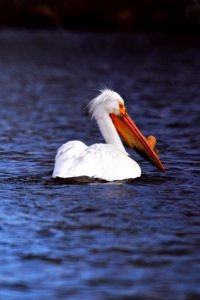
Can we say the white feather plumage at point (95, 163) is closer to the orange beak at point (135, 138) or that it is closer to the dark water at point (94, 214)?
the dark water at point (94, 214)

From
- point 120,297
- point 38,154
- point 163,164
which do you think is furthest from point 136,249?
point 38,154

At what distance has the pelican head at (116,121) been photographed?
30.5ft

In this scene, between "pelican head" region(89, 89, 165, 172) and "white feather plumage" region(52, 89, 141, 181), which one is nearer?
"white feather plumage" region(52, 89, 141, 181)

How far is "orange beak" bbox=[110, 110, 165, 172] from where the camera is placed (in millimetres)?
9336

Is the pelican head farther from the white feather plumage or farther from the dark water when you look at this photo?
the white feather plumage

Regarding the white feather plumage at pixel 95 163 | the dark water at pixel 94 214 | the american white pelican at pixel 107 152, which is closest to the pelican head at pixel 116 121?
the american white pelican at pixel 107 152

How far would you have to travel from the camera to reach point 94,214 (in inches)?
291

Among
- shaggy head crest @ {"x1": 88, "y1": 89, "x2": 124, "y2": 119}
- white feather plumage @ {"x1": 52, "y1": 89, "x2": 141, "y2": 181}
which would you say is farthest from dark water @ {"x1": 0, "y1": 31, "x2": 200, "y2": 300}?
shaggy head crest @ {"x1": 88, "y1": 89, "x2": 124, "y2": 119}

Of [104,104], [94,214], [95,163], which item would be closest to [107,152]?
[95,163]

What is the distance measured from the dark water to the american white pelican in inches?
5.0

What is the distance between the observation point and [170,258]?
20.5ft

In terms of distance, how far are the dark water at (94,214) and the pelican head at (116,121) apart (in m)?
0.20

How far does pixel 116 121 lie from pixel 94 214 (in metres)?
2.22

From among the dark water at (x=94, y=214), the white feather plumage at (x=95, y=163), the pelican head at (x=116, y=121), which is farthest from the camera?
the pelican head at (x=116, y=121)
